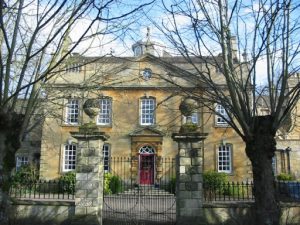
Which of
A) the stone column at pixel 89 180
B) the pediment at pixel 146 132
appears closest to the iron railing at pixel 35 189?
the stone column at pixel 89 180

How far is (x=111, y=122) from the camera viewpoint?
28781 mm

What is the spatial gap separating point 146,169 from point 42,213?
1691 cm

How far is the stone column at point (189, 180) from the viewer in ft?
35.5

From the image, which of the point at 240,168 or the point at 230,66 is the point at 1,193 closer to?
the point at 230,66

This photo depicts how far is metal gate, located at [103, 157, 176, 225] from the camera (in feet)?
41.9

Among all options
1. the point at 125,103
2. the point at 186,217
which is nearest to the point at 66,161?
the point at 125,103

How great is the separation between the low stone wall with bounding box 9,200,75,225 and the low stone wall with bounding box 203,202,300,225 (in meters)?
4.02

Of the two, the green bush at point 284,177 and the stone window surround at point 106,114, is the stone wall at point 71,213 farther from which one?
the green bush at point 284,177

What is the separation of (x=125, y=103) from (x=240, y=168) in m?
9.82

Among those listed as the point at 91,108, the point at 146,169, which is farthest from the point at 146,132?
the point at 91,108

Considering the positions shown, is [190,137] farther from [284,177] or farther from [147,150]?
[284,177]

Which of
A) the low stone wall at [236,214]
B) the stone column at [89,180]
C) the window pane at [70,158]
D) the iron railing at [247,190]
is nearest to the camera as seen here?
the low stone wall at [236,214]

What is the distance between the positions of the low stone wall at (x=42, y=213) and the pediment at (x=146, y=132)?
16766 mm

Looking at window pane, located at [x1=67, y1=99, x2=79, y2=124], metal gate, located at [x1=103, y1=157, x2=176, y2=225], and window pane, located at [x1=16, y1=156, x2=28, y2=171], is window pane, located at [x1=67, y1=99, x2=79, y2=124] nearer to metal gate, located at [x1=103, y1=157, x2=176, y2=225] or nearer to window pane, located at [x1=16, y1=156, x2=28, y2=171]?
metal gate, located at [x1=103, y1=157, x2=176, y2=225]
